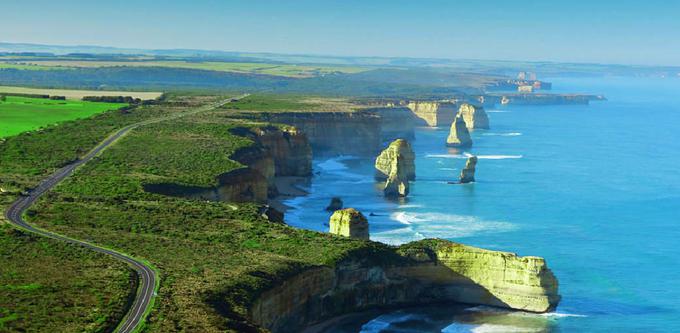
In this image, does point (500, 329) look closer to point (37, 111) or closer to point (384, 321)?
point (384, 321)

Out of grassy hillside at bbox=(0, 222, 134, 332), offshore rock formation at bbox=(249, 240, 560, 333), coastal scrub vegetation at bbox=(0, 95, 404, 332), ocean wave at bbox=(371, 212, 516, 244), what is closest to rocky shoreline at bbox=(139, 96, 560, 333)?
offshore rock formation at bbox=(249, 240, 560, 333)

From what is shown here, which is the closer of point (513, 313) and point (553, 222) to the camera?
point (513, 313)

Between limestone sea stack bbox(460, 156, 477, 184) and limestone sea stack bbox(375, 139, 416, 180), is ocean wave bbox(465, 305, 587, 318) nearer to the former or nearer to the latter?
limestone sea stack bbox(375, 139, 416, 180)

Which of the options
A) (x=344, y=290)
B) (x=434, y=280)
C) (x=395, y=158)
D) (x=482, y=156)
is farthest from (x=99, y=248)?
(x=482, y=156)

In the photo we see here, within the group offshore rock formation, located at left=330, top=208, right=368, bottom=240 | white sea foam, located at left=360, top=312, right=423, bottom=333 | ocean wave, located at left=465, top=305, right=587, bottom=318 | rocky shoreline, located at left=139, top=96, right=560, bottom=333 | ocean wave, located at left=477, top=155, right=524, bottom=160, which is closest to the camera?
rocky shoreline, located at left=139, top=96, right=560, bottom=333

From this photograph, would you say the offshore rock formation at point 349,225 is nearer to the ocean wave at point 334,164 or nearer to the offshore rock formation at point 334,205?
the offshore rock formation at point 334,205

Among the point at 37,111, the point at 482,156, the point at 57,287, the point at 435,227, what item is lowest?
the point at 482,156
